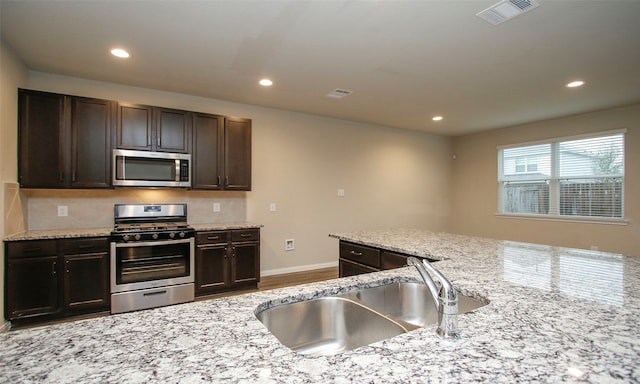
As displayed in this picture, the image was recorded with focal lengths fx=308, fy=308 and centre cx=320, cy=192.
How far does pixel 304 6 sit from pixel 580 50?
2539 millimetres

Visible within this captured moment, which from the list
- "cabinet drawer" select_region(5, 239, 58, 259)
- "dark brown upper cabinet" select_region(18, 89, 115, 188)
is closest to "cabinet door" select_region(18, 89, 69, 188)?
"dark brown upper cabinet" select_region(18, 89, 115, 188)

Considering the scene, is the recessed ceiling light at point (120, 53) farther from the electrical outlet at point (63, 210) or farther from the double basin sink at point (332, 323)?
the double basin sink at point (332, 323)

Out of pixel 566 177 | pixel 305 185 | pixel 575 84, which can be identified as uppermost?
pixel 575 84

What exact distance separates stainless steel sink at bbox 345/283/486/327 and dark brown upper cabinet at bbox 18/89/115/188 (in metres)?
3.21

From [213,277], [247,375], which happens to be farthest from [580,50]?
[213,277]

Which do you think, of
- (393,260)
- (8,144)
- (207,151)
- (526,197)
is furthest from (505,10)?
(526,197)

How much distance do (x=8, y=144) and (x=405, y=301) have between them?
11.7ft

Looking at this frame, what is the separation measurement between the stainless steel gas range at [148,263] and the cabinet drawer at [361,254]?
1.77 meters

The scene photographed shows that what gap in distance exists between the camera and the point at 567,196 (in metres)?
5.20

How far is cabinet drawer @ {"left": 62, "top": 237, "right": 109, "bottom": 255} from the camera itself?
293 cm

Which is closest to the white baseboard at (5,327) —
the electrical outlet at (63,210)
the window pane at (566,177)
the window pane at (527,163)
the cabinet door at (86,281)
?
the cabinet door at (86,281)

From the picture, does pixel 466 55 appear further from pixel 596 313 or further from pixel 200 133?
pixel 200 133

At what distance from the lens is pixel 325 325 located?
127 cm

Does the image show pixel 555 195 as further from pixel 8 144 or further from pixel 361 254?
pixel 8 144
